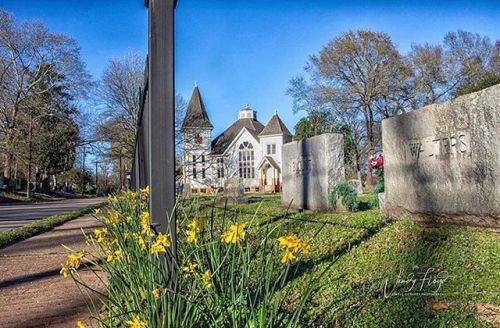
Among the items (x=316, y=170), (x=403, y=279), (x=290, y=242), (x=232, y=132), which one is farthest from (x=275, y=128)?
(x=290, y=242)

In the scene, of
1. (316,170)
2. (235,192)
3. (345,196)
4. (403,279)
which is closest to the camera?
(403,279)

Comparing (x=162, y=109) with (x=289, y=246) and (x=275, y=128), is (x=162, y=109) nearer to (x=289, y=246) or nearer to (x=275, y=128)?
(x=289, y=246)

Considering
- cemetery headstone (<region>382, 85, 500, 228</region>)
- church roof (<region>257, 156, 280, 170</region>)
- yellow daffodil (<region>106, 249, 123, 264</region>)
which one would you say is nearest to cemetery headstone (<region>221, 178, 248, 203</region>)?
cemetery headstone (<region>382, 85, 500, 228</region>)

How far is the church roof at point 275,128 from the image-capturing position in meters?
50.9

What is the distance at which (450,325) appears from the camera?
2.33 metres

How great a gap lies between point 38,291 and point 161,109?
2.42 metres

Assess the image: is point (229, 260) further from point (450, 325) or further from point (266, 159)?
point (266, 159)

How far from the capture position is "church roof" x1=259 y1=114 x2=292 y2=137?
Answer: 5088 cm

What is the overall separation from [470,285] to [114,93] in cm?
2749

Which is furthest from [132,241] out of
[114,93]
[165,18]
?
[114,93]

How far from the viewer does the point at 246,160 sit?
5206 cm

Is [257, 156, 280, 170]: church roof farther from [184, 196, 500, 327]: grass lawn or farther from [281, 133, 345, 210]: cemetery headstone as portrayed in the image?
[184, 196, 500, 327]: grass lawn

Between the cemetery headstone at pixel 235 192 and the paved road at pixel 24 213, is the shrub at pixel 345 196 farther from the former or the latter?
the paved road at pixel 24 213

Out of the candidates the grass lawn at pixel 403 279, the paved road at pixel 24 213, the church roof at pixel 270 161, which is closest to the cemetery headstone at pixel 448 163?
the grass lawn at pixel 403 279
